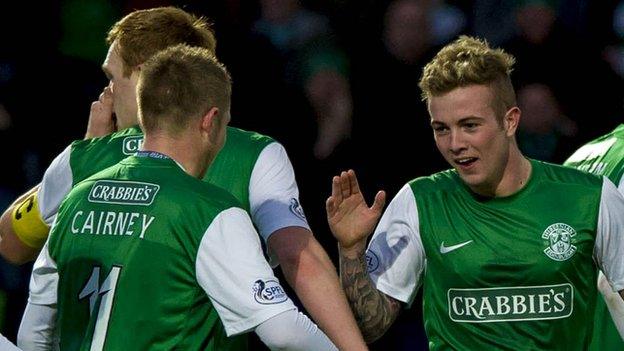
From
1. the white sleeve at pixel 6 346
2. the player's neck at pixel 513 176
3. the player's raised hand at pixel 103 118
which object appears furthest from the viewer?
the player's raised hand at pixel 103 118

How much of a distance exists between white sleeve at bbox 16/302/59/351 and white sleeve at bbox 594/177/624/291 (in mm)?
1820

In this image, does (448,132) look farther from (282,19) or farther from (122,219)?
(282,19)

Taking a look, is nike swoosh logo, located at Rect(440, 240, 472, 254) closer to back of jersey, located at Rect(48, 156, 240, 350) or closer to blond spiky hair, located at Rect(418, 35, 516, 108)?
blond spiky hair, located at Rect(418, 35, 516, 108)

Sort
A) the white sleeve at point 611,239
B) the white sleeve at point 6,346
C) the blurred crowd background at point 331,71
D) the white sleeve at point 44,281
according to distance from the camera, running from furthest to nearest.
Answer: the blurred crowd background at point 331,71
the white sleeve at point 611,239
the white sleeve at point 44,281
the white sleeve at point 6,346

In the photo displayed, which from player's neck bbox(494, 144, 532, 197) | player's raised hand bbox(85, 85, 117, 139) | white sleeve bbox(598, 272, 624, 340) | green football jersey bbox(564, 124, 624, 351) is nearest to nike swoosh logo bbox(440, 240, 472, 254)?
player's neck bbox(494, 144, 532, 197)

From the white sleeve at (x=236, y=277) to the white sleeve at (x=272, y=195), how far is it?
0.84m

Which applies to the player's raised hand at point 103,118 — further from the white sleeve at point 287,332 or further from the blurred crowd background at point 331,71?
the blurred crowd background at point 331,71

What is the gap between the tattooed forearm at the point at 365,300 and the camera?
462 centimetres

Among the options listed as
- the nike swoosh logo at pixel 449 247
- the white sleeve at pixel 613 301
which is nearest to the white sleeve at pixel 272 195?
the nike swoosh logo at pixel 449 247

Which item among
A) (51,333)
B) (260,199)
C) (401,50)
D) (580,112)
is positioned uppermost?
(401,50)

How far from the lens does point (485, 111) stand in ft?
15.6

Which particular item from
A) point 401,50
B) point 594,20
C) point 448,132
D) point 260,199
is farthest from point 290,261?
point 594,20

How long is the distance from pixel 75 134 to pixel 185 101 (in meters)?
3.56

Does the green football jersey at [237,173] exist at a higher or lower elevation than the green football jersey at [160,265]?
higher
